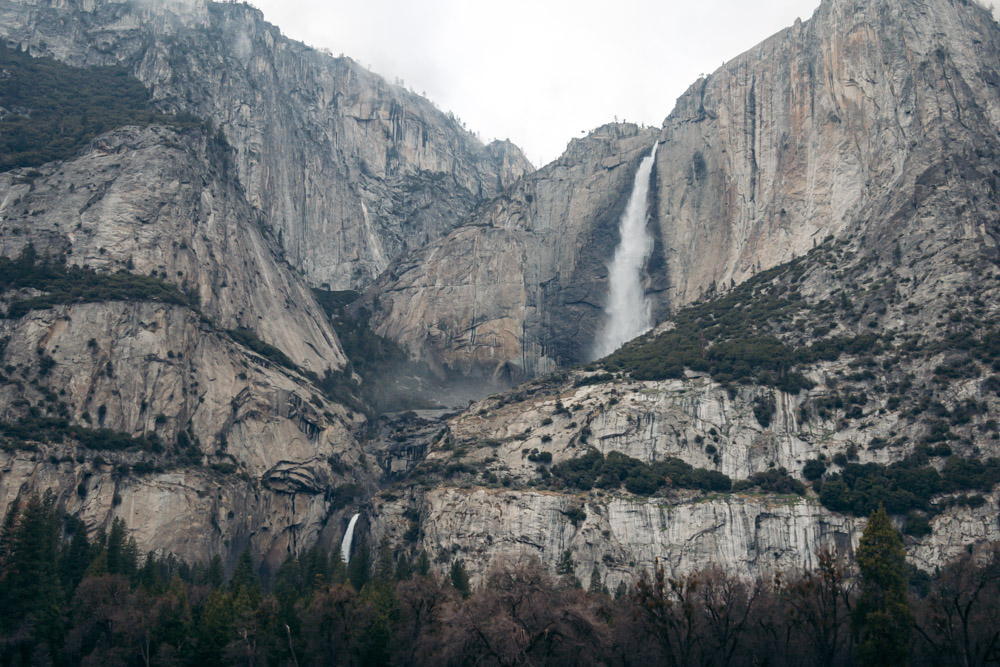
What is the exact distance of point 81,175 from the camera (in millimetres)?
111500

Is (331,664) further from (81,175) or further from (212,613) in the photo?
(81,175)

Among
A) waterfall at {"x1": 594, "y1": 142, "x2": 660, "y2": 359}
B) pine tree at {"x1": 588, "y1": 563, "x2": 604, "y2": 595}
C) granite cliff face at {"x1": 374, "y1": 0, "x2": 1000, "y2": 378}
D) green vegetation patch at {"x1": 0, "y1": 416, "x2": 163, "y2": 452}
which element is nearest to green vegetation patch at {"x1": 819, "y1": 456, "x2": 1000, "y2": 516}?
pine tree at {"x1": 588, "y1": 563, "x2": 604, "y2": 595}

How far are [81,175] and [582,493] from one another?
7060 cm

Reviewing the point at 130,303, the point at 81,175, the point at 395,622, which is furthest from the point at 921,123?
the point at 81,175

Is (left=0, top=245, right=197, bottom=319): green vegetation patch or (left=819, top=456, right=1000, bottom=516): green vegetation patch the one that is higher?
(left=0, top=245, right=197, bottom=319): green vegetation patch

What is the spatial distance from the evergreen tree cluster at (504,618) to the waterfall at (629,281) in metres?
69.5

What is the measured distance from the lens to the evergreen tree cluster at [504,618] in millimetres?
48719

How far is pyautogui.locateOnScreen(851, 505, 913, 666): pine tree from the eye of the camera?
150 ft

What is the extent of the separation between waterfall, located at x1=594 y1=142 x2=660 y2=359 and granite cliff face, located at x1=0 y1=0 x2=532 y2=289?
5181cm

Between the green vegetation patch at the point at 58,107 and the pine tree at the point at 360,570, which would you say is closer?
the pine tree at the point at 360,570

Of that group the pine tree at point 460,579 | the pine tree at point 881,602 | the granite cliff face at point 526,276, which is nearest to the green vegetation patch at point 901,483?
the pine tree at point 881,602

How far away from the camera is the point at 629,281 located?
5399 inches

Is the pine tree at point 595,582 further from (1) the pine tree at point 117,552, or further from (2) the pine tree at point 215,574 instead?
(1) the pine tree at point 117,552

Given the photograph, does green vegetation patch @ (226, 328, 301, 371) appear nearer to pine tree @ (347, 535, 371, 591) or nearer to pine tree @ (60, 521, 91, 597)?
pine tree @ (347, 535, 371, 591)
